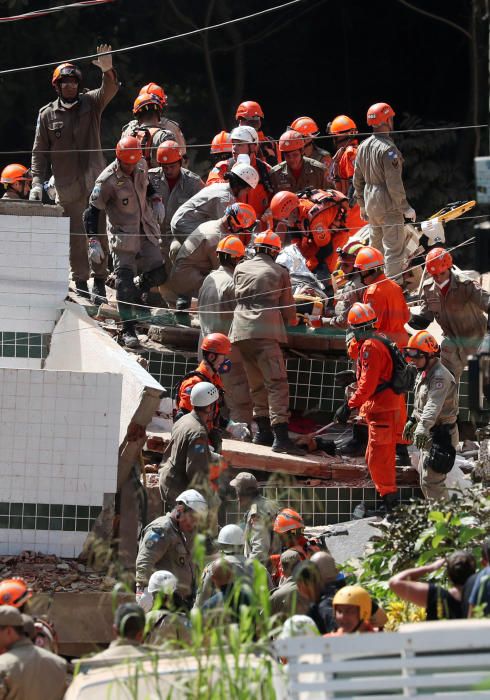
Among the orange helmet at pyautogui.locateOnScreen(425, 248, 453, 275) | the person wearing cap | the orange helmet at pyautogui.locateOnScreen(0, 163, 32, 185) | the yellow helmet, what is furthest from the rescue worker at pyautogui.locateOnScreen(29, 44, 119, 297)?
the yellow helmet

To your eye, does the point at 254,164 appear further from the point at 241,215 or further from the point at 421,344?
the point at 421,344

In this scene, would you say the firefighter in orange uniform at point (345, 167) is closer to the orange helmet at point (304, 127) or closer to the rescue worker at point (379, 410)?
the orange helmet at point (304, 127)

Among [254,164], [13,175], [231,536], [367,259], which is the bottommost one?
[231,536]

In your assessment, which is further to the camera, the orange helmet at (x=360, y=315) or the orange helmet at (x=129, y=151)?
the orange helmet at (x=129, y=151)

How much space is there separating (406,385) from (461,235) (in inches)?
392

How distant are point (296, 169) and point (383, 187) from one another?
108cm

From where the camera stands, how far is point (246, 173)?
15.9m

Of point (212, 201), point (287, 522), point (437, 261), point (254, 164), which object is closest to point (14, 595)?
point (287, 522)

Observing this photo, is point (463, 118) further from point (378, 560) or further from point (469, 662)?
point (469, 662)

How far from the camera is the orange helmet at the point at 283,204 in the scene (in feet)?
52.3

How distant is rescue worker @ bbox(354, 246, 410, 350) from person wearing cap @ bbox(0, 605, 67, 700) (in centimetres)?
650

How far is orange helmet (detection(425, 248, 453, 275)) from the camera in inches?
584

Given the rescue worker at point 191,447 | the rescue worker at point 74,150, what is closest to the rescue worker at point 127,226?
the rescue worker at point 74,150

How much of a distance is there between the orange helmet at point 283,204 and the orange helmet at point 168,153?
43.1 inches
